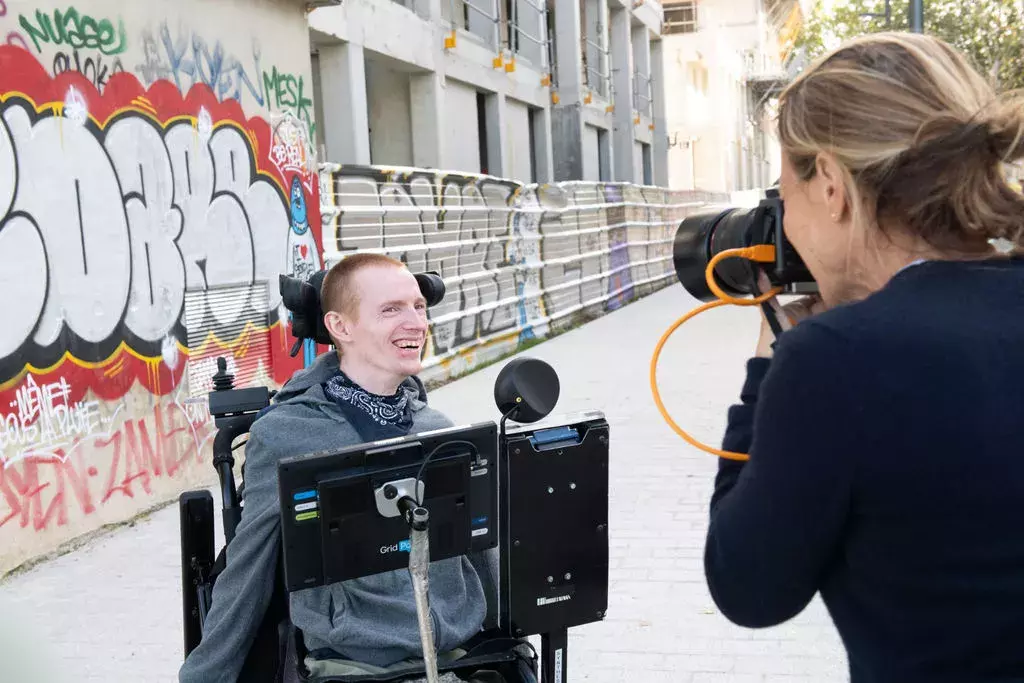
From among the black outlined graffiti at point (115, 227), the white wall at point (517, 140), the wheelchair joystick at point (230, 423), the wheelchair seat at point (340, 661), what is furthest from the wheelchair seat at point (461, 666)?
the white wall at point (517, 140)

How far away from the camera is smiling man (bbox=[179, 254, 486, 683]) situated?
9.10 ft

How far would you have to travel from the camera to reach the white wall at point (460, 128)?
16.2 m

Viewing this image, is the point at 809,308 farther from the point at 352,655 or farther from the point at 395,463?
the point at 352,655

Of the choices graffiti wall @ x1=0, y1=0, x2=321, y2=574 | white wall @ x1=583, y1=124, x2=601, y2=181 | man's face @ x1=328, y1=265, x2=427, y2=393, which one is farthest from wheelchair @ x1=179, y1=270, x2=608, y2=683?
white wall @ x1=583, y1=124, x2=601, y2=181

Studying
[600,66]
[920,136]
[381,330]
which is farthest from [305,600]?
[600,66]

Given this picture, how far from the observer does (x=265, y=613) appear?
2848 mm

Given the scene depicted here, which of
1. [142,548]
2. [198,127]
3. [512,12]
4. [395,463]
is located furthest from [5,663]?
[512,12]

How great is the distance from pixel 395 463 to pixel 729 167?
4116cm

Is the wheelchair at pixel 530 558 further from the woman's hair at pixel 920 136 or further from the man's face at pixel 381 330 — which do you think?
the woman's hair at pixel 920 136

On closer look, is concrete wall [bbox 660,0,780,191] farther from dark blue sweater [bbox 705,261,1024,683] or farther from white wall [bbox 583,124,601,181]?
dark blue sweater [bbox 705,261,1024,683]

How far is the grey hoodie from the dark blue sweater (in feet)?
4.93

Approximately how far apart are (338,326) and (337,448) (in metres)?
0.75

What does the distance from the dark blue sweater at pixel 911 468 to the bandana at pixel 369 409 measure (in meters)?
1.69

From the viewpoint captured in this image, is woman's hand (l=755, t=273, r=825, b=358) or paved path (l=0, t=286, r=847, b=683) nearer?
woman's hand (l=755, t=273, r=825, b=358)
